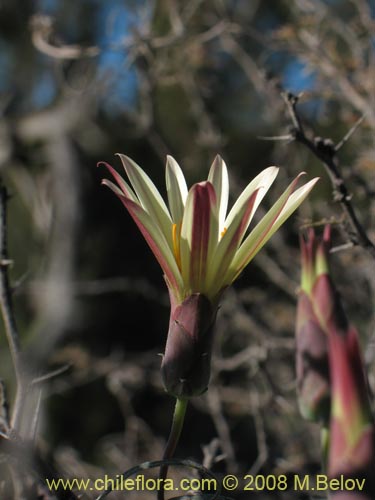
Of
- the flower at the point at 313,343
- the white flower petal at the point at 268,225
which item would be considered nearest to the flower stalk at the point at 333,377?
the flower at the point at 313,343

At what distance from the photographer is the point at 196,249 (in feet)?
1.85

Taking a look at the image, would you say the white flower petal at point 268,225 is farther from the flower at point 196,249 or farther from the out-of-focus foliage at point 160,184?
the out-of-focus foliage at point 160,184

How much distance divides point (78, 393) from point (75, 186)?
2.61 meters

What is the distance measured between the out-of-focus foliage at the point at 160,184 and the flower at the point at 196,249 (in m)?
0.15

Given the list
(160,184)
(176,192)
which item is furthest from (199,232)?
(160,184)

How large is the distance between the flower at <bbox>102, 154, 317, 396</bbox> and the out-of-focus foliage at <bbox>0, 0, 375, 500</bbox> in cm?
15

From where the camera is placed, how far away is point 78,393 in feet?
19.5

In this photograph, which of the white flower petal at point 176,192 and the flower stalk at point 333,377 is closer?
the flower stalk at point 333,377

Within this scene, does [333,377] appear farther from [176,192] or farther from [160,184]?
[160,184]

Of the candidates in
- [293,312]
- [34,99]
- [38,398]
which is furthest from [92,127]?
[38,398]

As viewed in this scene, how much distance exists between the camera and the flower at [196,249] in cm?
56

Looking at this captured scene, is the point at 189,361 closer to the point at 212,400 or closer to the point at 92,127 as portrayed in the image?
the point at 212,400

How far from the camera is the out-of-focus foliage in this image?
4.09 feet

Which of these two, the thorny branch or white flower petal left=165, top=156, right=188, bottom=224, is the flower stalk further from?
white flower petal left=165, top=156, right=188, bottom=224
